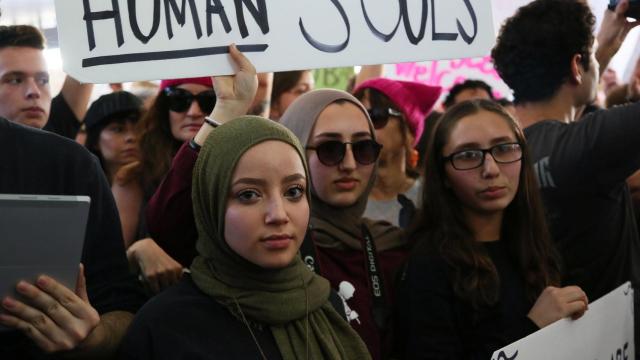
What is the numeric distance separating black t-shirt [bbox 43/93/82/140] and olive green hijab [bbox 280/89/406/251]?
1524mm

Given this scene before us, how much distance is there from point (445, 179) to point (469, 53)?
1.71 ft

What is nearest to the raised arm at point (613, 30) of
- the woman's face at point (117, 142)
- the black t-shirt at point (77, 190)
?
the woman's face at point (117, 142)

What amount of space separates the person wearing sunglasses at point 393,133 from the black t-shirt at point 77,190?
64.6 inches

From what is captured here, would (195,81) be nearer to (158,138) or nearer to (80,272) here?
(158,138)

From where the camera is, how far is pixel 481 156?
2568mm

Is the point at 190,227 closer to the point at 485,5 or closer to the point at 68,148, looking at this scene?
the point at 68,148

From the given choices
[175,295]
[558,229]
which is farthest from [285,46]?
[558,229]

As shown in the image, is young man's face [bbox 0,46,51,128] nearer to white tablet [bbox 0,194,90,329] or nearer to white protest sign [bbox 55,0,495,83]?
white protest sign [bbox 55,0,495,83]

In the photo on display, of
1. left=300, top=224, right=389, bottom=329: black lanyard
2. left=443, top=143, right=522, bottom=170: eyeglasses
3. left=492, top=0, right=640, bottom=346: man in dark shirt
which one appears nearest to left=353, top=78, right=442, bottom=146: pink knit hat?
left=492, top=0, right=640, bottom=346: man in dark shirt

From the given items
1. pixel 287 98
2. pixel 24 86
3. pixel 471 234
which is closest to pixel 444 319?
pixel 471 234

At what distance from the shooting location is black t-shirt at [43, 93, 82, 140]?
3.88 m

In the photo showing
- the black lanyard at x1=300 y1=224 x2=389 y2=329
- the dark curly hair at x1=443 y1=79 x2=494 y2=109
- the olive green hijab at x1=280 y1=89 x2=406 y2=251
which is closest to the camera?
the black lanyard at x1=300 y1=224 x2=389 y2=329

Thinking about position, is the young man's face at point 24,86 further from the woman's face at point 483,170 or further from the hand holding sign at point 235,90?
the woman's face at point 483,170

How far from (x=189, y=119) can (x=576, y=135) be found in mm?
1308
